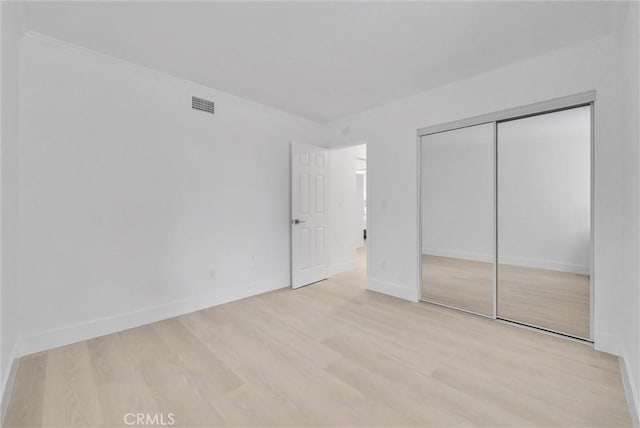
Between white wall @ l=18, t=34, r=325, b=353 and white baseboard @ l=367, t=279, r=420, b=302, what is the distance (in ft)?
5.17

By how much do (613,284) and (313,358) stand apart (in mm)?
2474

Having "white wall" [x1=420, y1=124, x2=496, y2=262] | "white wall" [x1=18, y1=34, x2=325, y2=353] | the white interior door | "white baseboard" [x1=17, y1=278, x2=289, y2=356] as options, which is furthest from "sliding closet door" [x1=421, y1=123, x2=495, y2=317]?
"white baseboard" [x1=17, y1=278, x2=289, y2=356]

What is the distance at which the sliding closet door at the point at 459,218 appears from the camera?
300cm

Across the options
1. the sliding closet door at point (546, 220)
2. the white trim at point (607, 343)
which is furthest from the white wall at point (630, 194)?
the sliding closet door at point (546, 220)

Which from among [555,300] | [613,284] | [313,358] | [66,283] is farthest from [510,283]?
[66,283]

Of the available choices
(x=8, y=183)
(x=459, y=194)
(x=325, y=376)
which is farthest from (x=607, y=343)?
(x=8, y=183)

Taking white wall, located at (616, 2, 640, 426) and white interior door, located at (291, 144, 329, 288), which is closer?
white wall, located at (616, 2, 640, 426)

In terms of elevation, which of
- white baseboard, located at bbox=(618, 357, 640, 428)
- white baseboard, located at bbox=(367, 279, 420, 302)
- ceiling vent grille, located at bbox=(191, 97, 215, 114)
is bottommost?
white baseboard, located at bbox=(618, 357, 640, 428)

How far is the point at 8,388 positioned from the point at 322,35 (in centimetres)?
327

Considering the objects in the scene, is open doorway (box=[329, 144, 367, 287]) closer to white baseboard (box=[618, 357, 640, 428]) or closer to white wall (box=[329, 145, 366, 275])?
white wall (box=[329, 145, 366, 275])

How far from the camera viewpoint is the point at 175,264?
3004mm

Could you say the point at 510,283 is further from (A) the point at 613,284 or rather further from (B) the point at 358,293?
(B) the point at 358,293

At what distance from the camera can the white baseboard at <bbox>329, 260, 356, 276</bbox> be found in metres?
4.71

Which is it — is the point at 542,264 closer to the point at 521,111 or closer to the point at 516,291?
the point at 516,291
